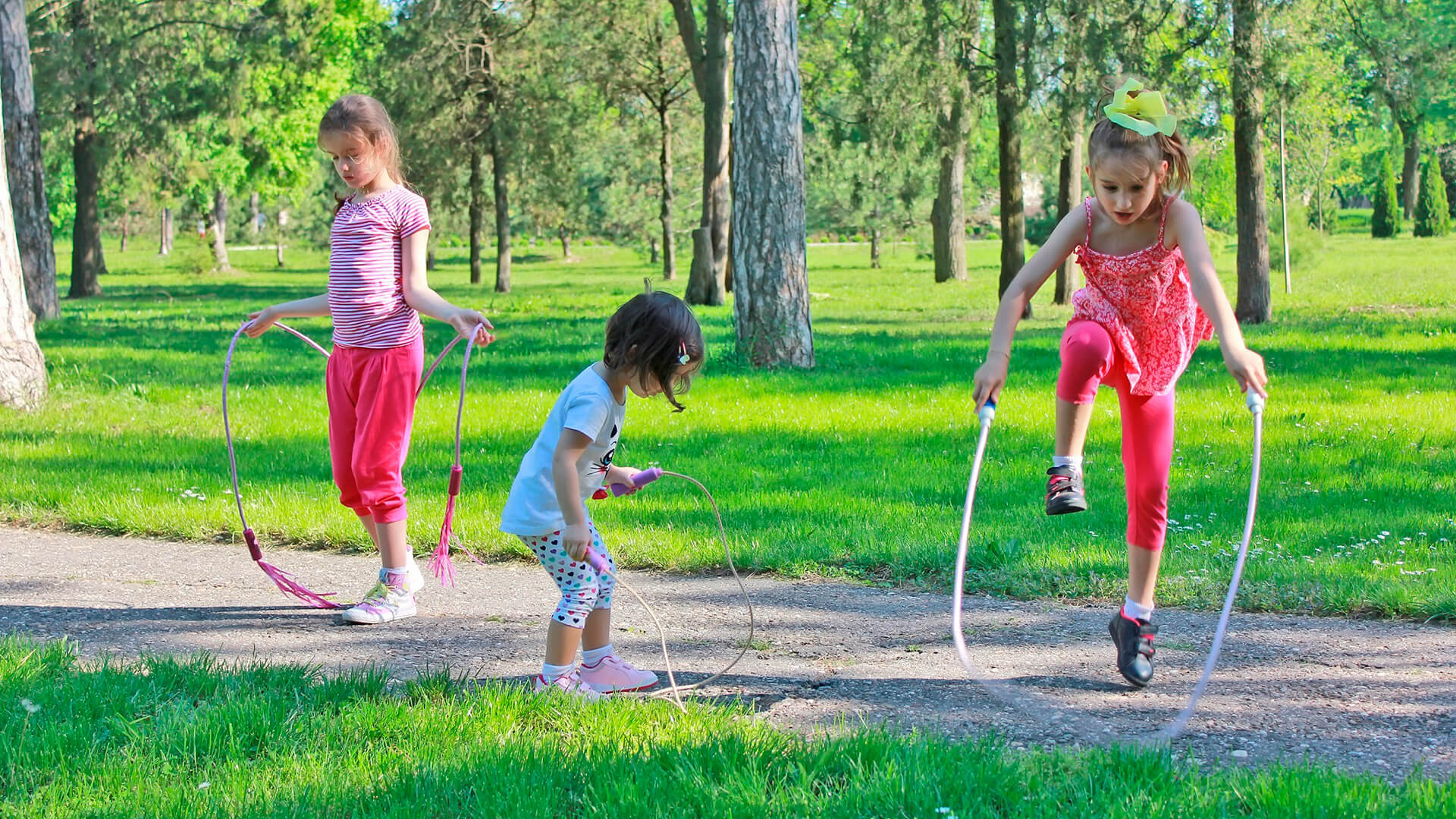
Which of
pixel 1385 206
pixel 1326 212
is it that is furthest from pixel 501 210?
pixel 1385 206

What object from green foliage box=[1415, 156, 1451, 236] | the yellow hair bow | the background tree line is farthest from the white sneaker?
green foliage box=[1415, 156, 1451, 236]

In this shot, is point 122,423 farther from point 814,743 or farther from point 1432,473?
point 1432,473

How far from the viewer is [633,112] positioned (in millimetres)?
37719

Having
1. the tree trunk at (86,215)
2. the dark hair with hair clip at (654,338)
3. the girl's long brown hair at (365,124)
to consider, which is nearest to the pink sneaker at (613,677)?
the dark hair with hair clip at (654,338)

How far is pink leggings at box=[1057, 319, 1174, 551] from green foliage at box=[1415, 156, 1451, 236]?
A: 5839cm

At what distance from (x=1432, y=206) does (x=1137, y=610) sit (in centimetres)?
Result: 5928

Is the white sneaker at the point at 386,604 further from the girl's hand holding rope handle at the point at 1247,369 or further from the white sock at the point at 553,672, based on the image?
the girl's hand holding rope handle at the point at 1247,369

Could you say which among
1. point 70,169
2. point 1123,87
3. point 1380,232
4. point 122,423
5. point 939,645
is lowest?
point 939,645

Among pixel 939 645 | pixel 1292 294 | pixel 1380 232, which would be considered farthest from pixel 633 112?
pixel 1380 232

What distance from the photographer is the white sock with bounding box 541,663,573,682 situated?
160 inches

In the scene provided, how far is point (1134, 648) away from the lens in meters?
4.12

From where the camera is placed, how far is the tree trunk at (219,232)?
47.5 metres

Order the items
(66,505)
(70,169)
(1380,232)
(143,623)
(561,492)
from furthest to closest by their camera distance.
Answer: (1380,232) → (70,169) → (66,505) → (143,623) → (561,492)

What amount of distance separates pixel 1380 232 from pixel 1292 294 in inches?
1541
